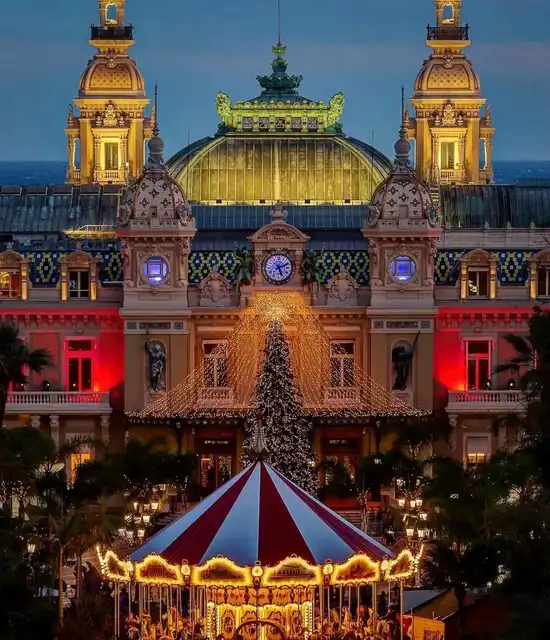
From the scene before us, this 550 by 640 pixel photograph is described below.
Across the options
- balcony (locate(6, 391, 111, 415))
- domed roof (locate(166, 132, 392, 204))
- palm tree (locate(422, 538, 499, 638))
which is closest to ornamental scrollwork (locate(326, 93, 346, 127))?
domed roof (locate(166, 132, 392, 204))

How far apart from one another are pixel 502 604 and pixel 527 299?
172 ft

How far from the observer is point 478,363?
478ft

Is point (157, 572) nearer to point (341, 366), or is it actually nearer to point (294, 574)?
point (294, 574)

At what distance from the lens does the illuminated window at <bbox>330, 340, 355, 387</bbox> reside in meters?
144

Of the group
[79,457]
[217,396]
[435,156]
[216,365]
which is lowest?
[79,457]

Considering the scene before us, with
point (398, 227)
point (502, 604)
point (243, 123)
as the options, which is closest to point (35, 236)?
point (243, 123)

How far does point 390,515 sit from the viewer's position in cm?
13512

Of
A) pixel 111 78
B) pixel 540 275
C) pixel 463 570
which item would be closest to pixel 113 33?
pixel 111 78

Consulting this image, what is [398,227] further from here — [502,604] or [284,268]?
[502,604]

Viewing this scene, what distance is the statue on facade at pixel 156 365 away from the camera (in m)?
143

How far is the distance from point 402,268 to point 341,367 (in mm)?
4504

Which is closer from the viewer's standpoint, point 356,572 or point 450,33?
point 356,572

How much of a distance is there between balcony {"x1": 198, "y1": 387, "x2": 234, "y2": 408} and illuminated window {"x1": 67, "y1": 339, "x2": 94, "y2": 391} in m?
4.64

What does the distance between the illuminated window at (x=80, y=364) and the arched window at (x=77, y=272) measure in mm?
1824
